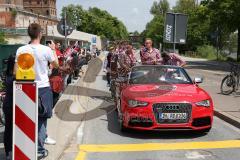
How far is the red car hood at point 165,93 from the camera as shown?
31.9ft

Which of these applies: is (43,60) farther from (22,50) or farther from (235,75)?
→ (235,75)

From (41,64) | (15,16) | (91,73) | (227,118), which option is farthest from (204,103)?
(15,16)

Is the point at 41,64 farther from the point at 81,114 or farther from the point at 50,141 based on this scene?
the point at 81,114

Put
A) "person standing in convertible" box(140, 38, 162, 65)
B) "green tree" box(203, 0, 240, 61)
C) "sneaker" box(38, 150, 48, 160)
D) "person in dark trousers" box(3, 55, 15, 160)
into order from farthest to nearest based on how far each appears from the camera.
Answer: "green tree" box(203, 0, 240, 61) → "person standing in convertible" box(140, 38, 162, 65) → "sneaker" box(38, 150, 48, 160) → "person in dark trousers" box(3, 55, 15, 160)

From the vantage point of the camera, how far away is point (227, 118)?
1169cm

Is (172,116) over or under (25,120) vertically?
under

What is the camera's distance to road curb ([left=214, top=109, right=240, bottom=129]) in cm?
1104

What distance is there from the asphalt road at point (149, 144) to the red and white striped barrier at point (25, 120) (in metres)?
2.20

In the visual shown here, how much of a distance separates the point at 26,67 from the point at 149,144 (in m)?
4.05

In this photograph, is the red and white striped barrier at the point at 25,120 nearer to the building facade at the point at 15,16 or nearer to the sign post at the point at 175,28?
the sign post at the point at 175,28

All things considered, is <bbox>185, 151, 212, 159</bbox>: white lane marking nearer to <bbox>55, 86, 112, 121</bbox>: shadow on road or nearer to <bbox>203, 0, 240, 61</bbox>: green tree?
<bbox>55, 86, 112, 121</bbox>: shadow on road

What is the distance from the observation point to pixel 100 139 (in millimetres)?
9656

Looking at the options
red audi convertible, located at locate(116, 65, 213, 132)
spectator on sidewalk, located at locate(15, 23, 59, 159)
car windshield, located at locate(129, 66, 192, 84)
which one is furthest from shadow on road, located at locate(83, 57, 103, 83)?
spectator on sidewalk, located at locate(15, 23, 59, 159)

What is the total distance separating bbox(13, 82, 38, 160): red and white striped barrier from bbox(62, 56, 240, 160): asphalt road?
2196 mm
